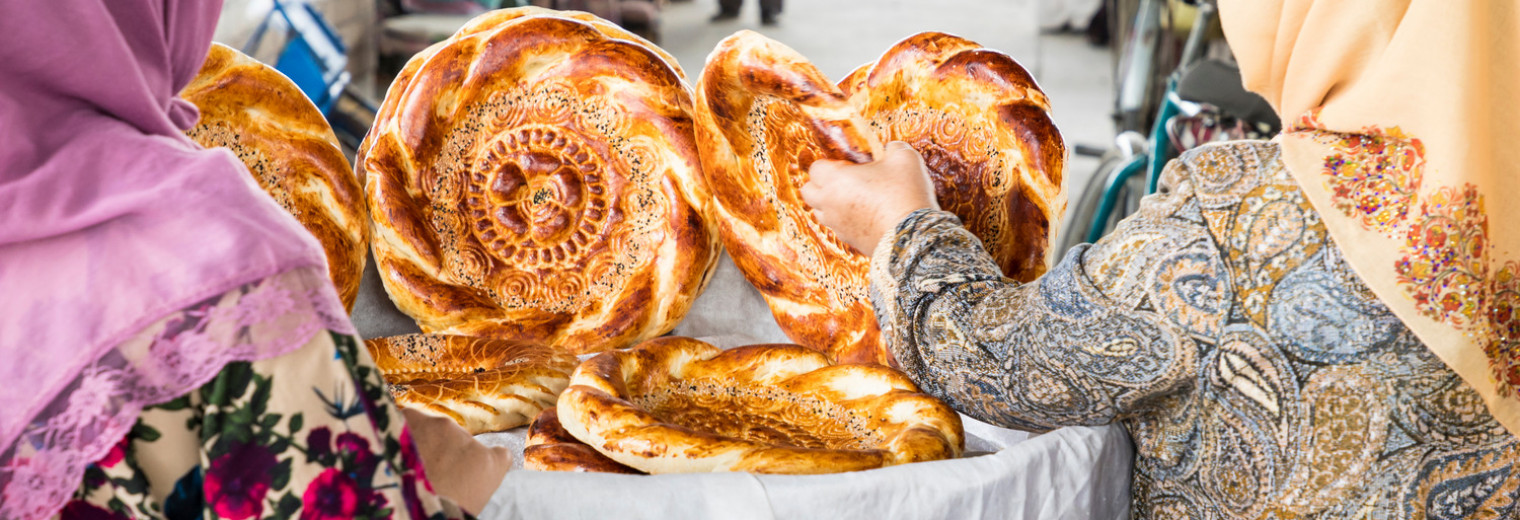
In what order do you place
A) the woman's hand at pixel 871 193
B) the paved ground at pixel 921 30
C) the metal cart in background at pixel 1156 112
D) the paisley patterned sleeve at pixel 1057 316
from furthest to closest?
the paved ground at pixel 921 30
the metal cart in background at pixel 1156 112
the woman's hand at pixel 871 193
the paisley patterned sleeve at pixel 1057 316

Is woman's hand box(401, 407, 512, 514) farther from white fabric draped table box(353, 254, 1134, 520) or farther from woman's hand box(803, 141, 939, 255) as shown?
woman's hand box(803, 141, 939, 255)

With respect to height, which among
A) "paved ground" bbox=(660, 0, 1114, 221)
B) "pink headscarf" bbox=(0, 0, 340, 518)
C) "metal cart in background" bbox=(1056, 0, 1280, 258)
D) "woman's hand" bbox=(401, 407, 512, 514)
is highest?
"pink headscarf" bbox=(0, 0, 340, 518)

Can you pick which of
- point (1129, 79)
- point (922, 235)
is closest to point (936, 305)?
point (922, 235)

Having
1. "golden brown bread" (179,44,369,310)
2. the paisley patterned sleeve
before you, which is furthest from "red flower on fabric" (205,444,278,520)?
"golden brown bread" (179,44,369,310)

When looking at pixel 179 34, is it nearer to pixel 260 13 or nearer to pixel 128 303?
pixel 128 303

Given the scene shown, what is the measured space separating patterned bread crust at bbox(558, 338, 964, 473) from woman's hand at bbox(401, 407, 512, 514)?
0.68 feet

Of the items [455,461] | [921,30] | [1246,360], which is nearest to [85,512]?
[455,461]

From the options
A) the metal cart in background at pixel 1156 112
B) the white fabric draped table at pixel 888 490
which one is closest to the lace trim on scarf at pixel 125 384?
the white fabric draped table at pixel 888 490

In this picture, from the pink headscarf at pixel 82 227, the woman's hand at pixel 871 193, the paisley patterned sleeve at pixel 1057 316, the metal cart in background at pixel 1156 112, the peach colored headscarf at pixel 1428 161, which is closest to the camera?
the pink headscarf at pixel 82 227

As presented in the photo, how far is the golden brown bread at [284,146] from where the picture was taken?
4.03 feet

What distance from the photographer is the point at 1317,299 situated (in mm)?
775

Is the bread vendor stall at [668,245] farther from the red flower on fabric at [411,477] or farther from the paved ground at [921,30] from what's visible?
the paved ground at [921,30]

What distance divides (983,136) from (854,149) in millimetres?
150

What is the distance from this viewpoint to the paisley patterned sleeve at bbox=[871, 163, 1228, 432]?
815 mm
